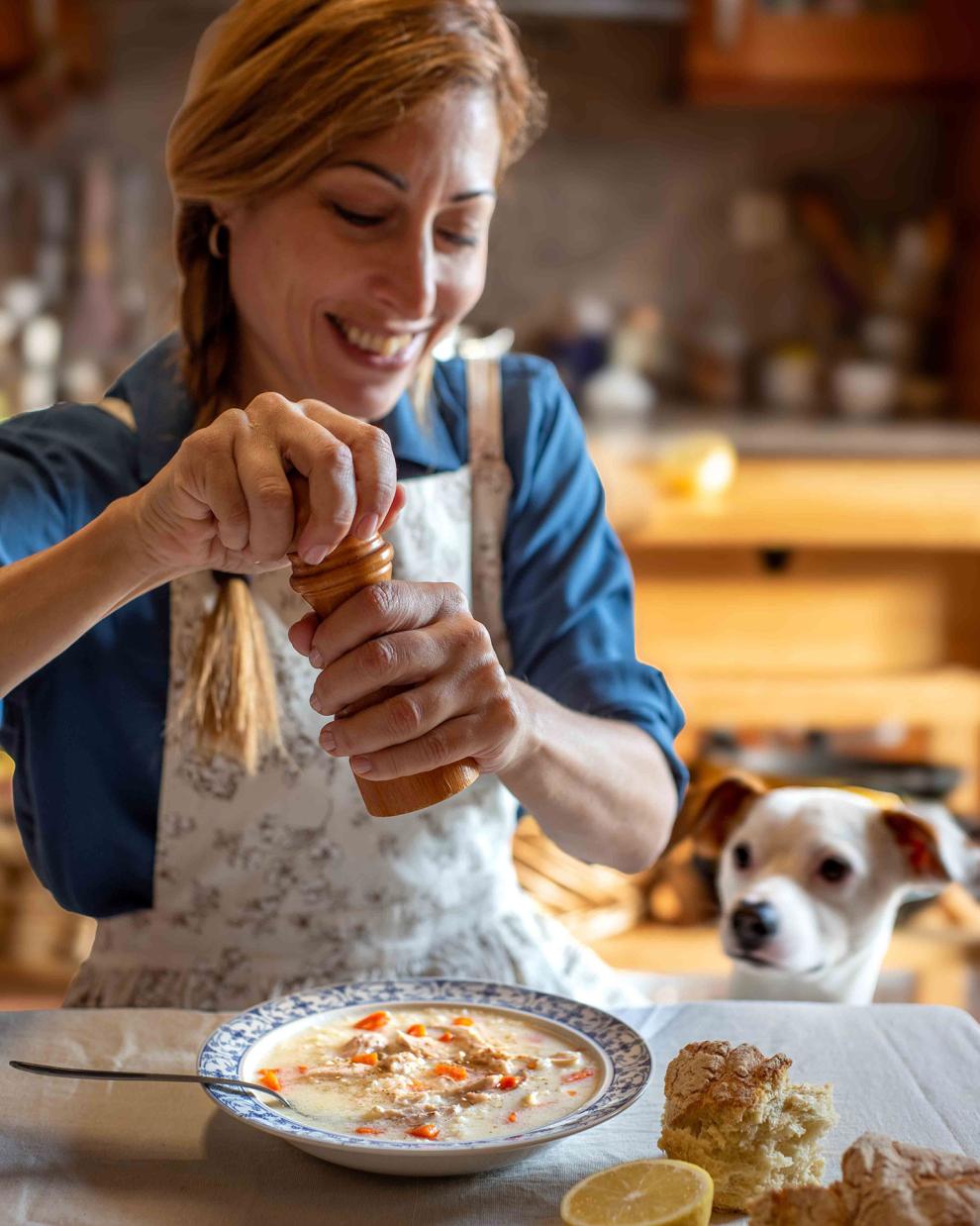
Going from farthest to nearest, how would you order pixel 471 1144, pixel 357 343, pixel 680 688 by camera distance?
pixel 680 688 → pixel 357 343 → pixel 471 1144

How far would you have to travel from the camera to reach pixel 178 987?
1.20 metres

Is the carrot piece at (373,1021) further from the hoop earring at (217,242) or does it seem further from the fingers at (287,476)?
the hoop earring at (217,242)

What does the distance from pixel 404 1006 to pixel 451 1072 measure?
0.11 metres

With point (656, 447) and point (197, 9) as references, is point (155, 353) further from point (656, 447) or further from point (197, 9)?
point (197, 9)

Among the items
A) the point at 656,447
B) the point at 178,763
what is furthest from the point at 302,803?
the point at 656,447

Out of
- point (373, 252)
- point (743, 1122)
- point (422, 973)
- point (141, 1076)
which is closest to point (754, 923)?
point (422, 973)

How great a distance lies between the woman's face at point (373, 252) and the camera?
1151 millimetres

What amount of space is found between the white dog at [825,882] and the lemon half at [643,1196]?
438 mm

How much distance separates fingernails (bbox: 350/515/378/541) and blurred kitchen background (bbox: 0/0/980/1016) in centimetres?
164

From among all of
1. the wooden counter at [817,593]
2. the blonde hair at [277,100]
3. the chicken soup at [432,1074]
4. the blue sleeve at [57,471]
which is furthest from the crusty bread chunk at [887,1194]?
the wooden counter at [817,593]

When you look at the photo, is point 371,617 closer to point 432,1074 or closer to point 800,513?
point 432,1074

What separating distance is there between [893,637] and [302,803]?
72.8 inches

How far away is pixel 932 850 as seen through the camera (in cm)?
116

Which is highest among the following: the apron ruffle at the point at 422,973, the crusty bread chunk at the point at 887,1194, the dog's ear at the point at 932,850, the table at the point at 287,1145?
the dog's ear at the point at 932,850
